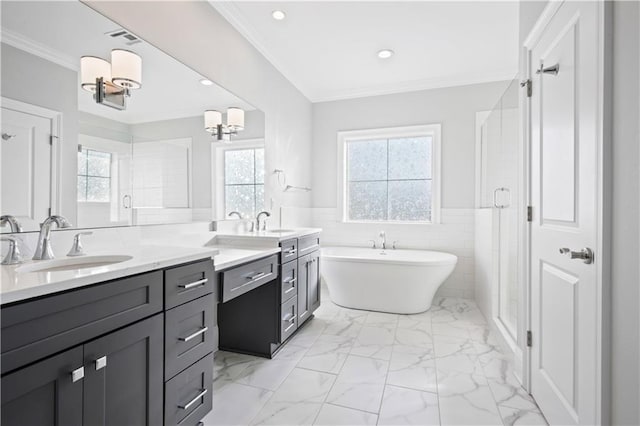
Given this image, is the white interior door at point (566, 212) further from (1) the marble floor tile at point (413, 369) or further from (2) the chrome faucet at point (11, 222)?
(2) the chrome faucet at point (11, 222)

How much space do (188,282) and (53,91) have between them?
1.04 metres

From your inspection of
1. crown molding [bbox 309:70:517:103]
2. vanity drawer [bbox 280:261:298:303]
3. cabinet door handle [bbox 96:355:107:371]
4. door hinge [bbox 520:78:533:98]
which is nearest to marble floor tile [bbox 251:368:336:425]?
vanity drawer [bbox 280:261:298:303]

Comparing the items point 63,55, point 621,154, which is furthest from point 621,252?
point 63,55

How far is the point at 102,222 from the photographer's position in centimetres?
161

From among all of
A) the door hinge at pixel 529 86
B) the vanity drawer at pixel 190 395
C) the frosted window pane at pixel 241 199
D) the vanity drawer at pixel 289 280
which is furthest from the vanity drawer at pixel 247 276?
the door hinge at pixel 529 86

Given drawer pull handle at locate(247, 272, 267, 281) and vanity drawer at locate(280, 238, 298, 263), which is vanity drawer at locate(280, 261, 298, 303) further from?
drawer pull handle at locate(247, 272, 267, 281)

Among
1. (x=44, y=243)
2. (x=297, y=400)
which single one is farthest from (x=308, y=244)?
(x=44, y=243)

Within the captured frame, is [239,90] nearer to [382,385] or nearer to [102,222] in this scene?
[102,222]

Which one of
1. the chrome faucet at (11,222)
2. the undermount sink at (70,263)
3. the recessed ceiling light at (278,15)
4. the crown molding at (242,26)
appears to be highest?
the recessed ceiling light at (278,15)

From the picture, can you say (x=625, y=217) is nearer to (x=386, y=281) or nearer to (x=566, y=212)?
(x=566, y=212)

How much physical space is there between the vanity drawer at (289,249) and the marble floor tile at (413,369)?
111 cm

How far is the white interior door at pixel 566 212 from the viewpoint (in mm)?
1219

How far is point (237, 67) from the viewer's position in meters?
2.70

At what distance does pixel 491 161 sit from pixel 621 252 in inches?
94.4
